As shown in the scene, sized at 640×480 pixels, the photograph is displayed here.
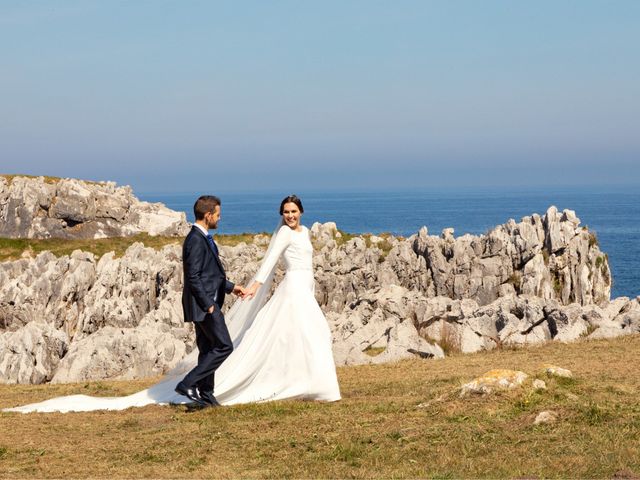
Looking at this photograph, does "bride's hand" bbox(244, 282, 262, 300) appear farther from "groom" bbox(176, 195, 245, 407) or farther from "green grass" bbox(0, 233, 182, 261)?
"green grass" bbox(0, 233, 182, 261)

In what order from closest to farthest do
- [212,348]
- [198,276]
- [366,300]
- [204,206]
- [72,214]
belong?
[198,276] < [204,206] < [212,348] < [366,300] < [72,214]

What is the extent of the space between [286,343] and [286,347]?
0.07 meters

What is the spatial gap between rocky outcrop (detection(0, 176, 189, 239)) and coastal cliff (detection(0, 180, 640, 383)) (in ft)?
41.8

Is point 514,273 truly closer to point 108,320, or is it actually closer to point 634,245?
point 108,320

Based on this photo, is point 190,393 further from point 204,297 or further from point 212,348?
point 204,297

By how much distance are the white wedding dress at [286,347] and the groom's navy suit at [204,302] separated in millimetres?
787

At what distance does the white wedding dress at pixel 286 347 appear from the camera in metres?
14.8

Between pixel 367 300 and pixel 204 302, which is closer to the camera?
pixel 204 302

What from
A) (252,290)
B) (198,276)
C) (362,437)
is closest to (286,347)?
(252,290)

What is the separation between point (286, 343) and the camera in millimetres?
15000

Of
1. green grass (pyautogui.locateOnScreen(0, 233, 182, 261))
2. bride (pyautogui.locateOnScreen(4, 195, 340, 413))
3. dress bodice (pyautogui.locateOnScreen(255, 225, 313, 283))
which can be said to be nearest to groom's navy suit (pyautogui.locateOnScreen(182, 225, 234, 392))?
bride (pyautogui.locateOnScreen(4, 195, 340, 413))

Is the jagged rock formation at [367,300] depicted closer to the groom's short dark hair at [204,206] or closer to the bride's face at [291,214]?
the bride's face at [291,214]

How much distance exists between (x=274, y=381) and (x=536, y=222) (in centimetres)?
3606

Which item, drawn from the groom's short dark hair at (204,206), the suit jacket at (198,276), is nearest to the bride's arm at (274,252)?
the suit jacket at (198,276)
